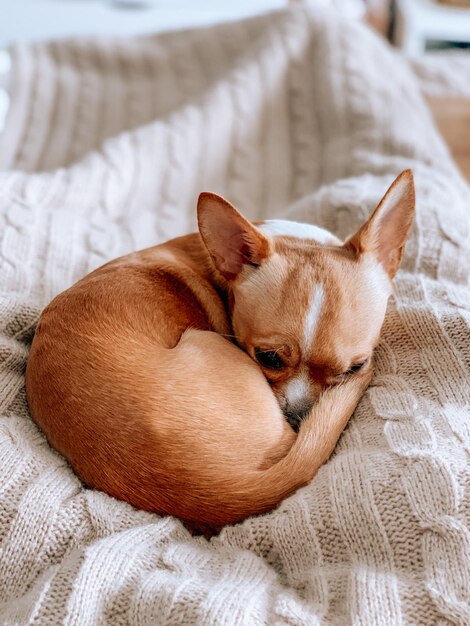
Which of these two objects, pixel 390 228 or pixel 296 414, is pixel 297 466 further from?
pixel 390 228

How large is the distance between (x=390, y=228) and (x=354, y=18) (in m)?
2.50

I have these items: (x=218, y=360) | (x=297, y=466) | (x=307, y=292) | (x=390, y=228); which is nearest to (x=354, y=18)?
(x=390, y=228)

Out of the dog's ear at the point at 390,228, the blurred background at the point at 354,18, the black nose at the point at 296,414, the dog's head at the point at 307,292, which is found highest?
the blurred background at the point at 354,18

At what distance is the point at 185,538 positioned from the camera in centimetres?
Answer: 127

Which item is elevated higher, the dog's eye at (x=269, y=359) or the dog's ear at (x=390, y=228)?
the dog's ear at (x=390, y=228)

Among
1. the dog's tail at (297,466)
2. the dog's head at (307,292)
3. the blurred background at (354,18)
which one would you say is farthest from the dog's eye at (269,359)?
the blurred background at (354,18)

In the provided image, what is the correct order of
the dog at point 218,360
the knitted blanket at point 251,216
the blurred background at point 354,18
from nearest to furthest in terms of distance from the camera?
the knitted blanket at point 251,216 < the dog at point 218,360 < the blurred background at point 354,18

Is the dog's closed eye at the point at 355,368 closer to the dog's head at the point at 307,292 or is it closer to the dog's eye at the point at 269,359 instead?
the dog's head at the point at 307,292

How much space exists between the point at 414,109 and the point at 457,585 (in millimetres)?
1967

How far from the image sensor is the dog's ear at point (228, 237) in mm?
1528

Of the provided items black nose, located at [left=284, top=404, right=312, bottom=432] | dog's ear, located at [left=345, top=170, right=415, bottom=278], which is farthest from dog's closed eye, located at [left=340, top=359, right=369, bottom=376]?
dog's ear, located at [left=345, top=170, right=415, bottom=278]

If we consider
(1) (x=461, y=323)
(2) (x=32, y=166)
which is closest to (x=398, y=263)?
(1) (x=461, y=323)

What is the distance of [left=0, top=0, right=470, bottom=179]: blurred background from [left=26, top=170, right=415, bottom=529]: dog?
159cm

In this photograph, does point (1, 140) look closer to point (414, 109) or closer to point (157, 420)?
point (414, 109)
